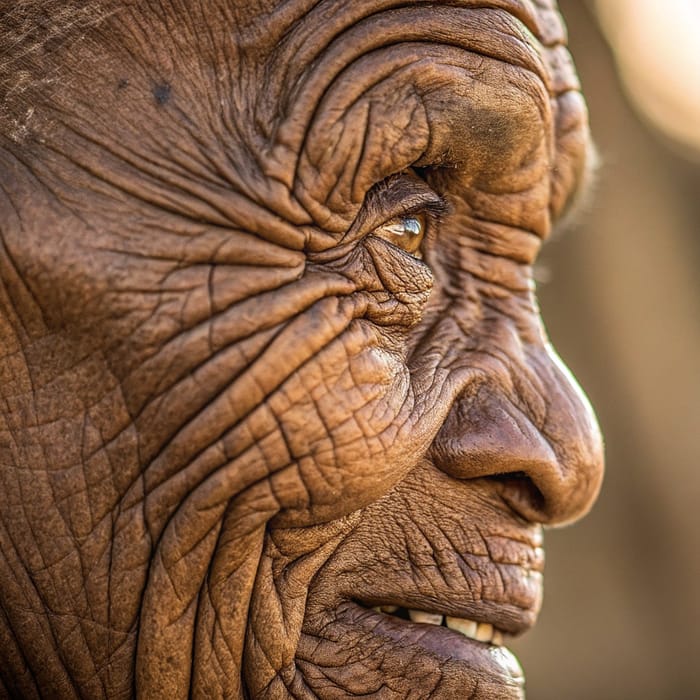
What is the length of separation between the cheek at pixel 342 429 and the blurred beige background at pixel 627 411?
524 centimetres

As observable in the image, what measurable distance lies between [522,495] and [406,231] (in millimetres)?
572

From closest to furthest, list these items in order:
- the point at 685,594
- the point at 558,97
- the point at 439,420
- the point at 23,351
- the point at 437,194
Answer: the point at 23,351 < the point at 439,420 < the point at 437,194 < the point at 558,97 < the point at 685,594

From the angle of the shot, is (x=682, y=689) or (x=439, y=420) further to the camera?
(x=682, y=689)

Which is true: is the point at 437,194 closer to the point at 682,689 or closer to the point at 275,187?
the point at 275,187

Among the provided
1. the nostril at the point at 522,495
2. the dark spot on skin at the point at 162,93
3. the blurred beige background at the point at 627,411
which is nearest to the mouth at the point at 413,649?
the nostril at the point at 522,495

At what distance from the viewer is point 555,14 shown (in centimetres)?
246

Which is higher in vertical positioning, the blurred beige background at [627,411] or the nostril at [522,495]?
the blurred beige background at [627,411]

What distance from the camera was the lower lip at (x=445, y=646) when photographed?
6.85ft

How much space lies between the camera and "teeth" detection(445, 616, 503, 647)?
219 cm

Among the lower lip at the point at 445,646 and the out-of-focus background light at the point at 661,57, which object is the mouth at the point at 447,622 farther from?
the out-of-focus background light at the point at 661,57

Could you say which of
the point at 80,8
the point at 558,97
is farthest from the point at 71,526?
the point at 558,97

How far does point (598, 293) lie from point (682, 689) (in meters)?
2.56

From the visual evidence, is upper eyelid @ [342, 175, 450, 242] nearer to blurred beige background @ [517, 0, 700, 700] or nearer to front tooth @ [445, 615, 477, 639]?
front tooth @ [445, 615, 477, 639]

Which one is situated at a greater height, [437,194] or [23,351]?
[437,194]
